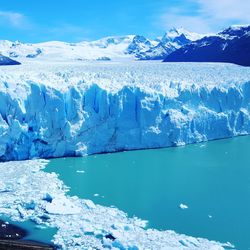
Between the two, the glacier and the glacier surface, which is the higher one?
the glacier

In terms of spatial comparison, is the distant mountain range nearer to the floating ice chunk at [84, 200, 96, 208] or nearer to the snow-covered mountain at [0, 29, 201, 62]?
the snow-covered mountain at [0, 29, 201, 62]

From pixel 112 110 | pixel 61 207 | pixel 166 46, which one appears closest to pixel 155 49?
pixel 166 46

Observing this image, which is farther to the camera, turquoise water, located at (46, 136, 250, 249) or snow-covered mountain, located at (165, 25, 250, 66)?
snow-covered mountain, located at (165, 25, 250, 66)

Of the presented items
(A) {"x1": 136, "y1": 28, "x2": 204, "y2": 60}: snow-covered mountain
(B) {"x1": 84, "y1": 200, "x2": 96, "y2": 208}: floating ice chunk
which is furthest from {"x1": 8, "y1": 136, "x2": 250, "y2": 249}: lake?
(A) {"x1": 136, "y1": 28, "x2": 204, "y2": 60}: snow-covered mountain

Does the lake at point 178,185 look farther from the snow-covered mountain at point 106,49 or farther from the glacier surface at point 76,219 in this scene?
the snow-covered mountain at point 106,49

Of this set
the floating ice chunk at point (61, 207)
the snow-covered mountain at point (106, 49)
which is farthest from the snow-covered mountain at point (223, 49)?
the floating ice chunk at point (61, 207)

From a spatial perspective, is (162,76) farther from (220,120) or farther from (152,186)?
(152,186)

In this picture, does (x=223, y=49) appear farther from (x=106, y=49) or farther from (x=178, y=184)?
(x=106, y=49)
